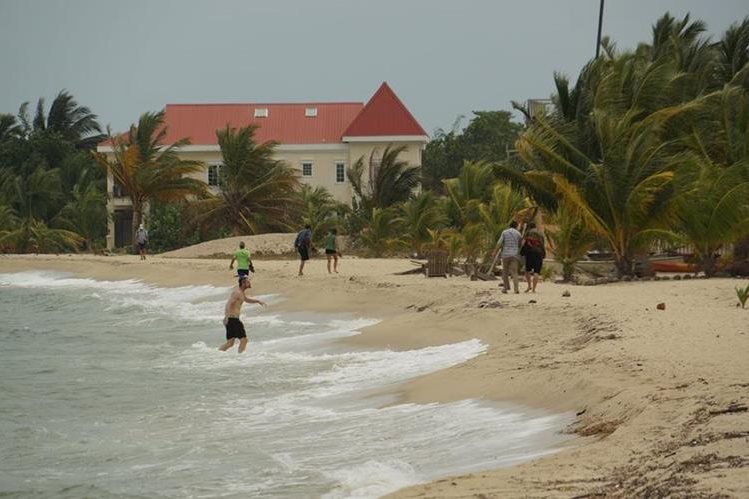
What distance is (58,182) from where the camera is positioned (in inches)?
2312

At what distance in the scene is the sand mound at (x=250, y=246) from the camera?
4422cm

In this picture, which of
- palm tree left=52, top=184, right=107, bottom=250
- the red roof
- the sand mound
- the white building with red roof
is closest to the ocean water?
the sand mound

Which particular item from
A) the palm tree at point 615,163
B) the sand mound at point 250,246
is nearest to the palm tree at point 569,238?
the palm tree at point 615,163

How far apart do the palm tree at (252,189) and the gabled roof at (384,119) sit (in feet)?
28.7

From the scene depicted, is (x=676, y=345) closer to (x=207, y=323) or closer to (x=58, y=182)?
(x=207, y=323)

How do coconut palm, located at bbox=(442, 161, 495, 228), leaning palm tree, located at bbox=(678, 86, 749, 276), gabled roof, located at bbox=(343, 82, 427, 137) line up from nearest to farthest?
leaning palm tree, located at bbox=(678, 86, 749, 276)
coconut palm, located at bbox=(442, 161, 495, 228)
gabled roof, located at bbox=(343, 82, 427, 137)

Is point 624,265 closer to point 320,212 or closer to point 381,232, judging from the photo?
point 381,232

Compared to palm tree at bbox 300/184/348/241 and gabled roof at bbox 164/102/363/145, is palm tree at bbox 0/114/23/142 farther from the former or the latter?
palm tree at bbox 300/184/348/241

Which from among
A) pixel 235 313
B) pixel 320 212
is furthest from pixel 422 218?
pixel 235 313

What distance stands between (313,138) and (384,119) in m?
3.77

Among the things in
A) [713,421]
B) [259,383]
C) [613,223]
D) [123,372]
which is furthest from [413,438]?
[613,223]

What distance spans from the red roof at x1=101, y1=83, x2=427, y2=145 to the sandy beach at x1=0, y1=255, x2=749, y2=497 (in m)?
29.7

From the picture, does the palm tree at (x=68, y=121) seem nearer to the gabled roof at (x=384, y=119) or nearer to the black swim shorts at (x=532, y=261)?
the gabled roof at (x=384, y=119)

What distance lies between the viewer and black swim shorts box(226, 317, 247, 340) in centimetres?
1832
